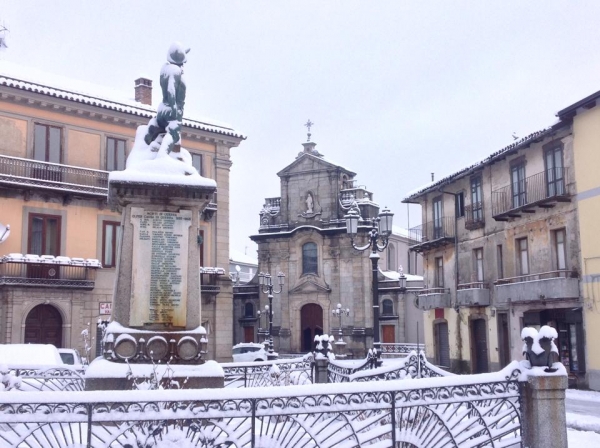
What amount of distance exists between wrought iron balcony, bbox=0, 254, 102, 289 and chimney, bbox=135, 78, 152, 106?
A: 946 cm

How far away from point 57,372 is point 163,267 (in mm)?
4600

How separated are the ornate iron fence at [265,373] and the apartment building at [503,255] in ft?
42.9

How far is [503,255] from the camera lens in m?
30.4

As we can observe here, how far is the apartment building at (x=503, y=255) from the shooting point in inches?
1000

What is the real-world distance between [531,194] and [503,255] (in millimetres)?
3881

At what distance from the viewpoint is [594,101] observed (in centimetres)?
2359

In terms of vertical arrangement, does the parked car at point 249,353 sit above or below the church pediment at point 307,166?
below

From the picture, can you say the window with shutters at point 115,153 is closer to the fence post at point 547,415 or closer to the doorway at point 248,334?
the doorway at point 248,334

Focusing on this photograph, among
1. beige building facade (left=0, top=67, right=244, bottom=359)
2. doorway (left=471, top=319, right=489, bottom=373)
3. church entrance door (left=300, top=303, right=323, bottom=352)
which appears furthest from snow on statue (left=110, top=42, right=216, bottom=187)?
church entrance door (left=300, top=303, right=323, bottom=352)

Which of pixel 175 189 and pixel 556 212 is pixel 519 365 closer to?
pixel 175 189

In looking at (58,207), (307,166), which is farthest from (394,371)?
(307,166)

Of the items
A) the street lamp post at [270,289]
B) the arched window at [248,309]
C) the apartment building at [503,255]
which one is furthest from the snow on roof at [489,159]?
the arched window at [248,309]

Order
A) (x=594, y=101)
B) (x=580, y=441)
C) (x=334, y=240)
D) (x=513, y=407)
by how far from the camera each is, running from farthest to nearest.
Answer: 1. (x=334, y=240)
2. (x=594, y=101)
3. (x=580, y=441)
4. (x=513, y=407)

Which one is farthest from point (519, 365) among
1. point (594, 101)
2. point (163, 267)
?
point (594, 101)
